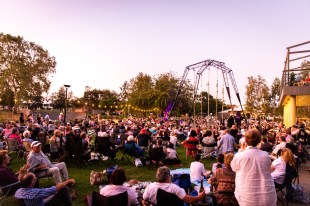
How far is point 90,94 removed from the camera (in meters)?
82.5

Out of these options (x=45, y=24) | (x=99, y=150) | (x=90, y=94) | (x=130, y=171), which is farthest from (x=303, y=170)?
(x=90, y=94)

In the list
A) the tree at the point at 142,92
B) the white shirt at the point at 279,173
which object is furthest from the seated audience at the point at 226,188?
the tree at the point at 142,92

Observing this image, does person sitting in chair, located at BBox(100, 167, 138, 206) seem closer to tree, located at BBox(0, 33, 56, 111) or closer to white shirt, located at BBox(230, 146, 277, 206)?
white shirt, located at BBox(230, 146, 277, 206)

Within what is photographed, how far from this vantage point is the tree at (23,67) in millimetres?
38656

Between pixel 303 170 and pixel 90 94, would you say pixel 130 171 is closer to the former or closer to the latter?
pixel 303 170

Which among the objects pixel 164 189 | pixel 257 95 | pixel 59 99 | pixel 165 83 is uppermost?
pixel 165 83

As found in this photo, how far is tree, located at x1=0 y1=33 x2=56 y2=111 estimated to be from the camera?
3866 centimetres

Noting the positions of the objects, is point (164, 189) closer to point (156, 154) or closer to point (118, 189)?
point (118, 189)

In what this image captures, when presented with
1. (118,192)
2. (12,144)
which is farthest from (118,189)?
(12,144)

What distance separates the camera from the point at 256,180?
10.6ft

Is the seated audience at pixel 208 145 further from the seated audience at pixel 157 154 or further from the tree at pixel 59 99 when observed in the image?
the tree at pixel 59 99

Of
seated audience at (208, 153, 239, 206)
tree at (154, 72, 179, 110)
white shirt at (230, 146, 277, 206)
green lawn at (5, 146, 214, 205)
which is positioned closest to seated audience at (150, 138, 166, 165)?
green lawn at (5, 146, 214, 205)

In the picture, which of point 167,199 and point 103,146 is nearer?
point 167,199

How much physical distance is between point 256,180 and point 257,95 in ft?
119
